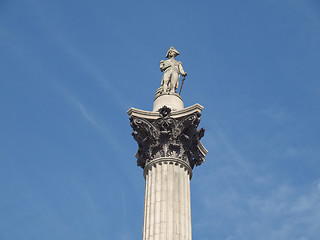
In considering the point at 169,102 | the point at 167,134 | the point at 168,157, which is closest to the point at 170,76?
the point at 169,102

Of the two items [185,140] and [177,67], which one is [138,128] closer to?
[185,140]

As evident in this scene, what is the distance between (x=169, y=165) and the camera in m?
26.6

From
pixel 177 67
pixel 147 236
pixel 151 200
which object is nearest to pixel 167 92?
pixel 177 67

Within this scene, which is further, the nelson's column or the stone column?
the stone column

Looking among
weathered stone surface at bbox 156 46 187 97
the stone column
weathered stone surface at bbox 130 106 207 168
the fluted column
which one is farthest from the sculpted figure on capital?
the fluted column

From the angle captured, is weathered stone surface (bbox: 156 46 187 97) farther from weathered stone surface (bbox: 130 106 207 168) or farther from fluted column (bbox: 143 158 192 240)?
fluted column (bbox: 143 158 192 240)

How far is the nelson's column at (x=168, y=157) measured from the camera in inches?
972

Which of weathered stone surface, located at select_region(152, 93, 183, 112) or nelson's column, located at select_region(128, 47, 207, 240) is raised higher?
weathered stone surface, located at select_region(152, 93, 183, 112)

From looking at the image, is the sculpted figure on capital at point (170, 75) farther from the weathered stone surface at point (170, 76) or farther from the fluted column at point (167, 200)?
the fluted column at point (167, 200)

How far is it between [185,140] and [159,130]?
1.45 m

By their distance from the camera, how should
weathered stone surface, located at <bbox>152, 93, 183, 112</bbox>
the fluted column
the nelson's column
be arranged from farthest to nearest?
weathered stone surface, located at <bbox>152, 93, 183, 112</bbox> < the nelson's column < the fluted column

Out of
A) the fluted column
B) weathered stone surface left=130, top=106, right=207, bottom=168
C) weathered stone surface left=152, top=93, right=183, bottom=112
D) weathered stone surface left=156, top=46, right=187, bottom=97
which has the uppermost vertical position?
weathered stone surface left=156, top=46, right=187, bottom=97

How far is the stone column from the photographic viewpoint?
2522 centimetres

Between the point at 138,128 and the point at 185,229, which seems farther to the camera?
the point at 138,128
